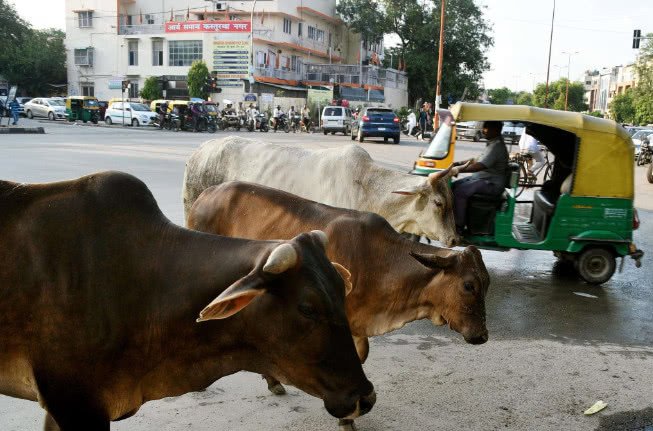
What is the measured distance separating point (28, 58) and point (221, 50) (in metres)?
A: 19.1

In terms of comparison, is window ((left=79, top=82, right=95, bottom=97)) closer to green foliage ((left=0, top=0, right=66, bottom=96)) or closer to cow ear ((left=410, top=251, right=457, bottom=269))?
green foliage ((left=0, top=0, right=66, bottom=96))

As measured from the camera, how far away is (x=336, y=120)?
38.9 m

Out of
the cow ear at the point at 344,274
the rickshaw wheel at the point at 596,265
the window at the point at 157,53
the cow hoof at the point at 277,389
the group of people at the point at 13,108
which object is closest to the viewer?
the cow ear at the point at 344,274

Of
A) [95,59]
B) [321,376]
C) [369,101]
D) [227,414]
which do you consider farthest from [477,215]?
[95,59]

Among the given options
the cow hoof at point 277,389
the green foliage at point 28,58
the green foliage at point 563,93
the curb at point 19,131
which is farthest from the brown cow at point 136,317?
the green foliage at point 563,93

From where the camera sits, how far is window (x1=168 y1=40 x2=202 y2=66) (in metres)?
54.5

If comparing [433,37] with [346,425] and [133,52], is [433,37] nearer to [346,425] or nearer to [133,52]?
[133,52]

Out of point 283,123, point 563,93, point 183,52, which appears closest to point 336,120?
point 283,123

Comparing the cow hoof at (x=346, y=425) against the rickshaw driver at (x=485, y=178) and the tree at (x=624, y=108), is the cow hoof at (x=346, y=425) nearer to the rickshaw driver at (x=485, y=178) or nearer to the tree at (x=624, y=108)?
the rickshaw driver at (x=485, y=178)

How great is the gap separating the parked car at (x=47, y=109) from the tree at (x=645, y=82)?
4290 cm

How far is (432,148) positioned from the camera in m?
9.38

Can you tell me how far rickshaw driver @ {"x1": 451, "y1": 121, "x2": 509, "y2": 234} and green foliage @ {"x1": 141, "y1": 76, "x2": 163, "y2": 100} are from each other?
4822 centimetres

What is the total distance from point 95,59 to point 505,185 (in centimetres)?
5771

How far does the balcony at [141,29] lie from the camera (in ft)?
191
